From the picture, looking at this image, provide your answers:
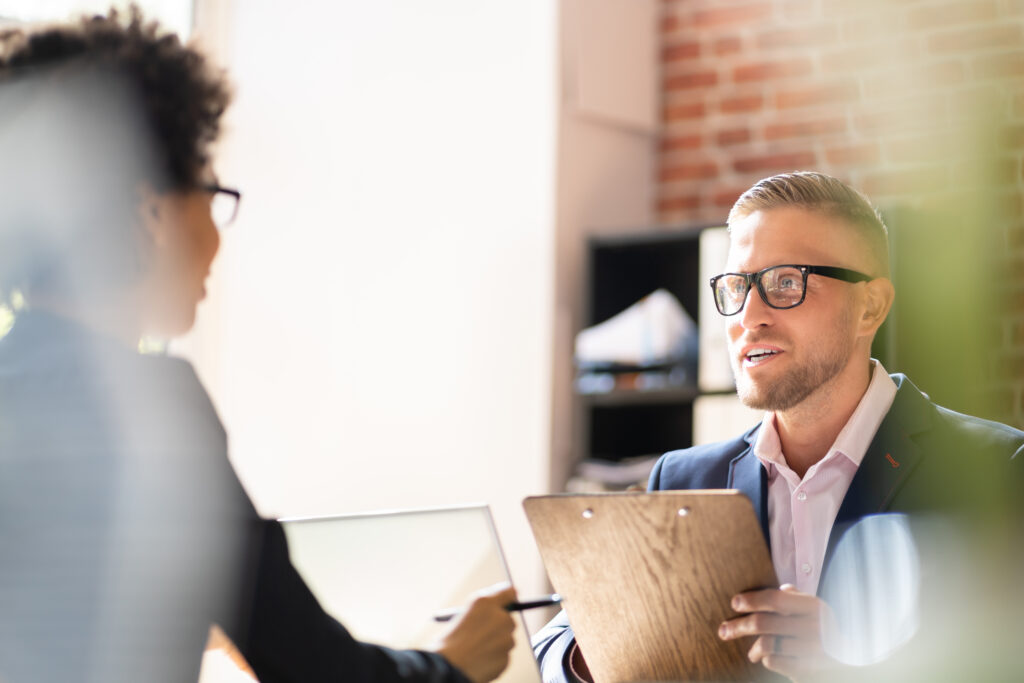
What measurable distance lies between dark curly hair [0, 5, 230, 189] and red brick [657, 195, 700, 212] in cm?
287

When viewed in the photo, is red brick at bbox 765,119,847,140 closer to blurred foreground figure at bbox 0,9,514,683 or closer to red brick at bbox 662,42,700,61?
red brick at bbox 662,42,700,61

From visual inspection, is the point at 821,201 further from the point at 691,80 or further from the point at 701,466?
the point at 691,80

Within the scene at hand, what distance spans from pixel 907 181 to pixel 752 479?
202cm

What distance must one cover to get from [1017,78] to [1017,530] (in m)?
2.18

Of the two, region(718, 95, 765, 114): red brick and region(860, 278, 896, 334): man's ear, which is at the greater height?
region(718, 95, 765, 114): red brick

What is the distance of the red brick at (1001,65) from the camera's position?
3338mm

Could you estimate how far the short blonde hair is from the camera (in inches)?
67.7

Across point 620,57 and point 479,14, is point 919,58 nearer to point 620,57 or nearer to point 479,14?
point 620,57

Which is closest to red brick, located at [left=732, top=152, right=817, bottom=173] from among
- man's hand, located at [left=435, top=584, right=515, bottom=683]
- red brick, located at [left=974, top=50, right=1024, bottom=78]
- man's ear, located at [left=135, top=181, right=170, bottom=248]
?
red brick, located at [left=974, top=50, right=1024, bottom=78]

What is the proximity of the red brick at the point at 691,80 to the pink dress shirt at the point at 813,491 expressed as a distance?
232 centimetres

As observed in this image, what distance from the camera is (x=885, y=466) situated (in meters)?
1.65

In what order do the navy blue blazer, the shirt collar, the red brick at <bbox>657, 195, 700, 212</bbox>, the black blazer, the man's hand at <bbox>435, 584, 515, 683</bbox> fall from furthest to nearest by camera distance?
1. the red brick at <bbox>657, 195, 700, 212</bbox>
2. the shirt collar
3. the navy blue blazer
4. the man's hand at <bbox>435, 584, 515, 683</bbox>
5. the black blazer

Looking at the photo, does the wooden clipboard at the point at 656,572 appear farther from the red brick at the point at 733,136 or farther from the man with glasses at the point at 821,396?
the red brick at the point at 733,136

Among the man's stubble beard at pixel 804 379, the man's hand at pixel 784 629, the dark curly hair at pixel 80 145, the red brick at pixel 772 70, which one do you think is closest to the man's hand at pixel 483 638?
the man's hand at pixel 784 629
